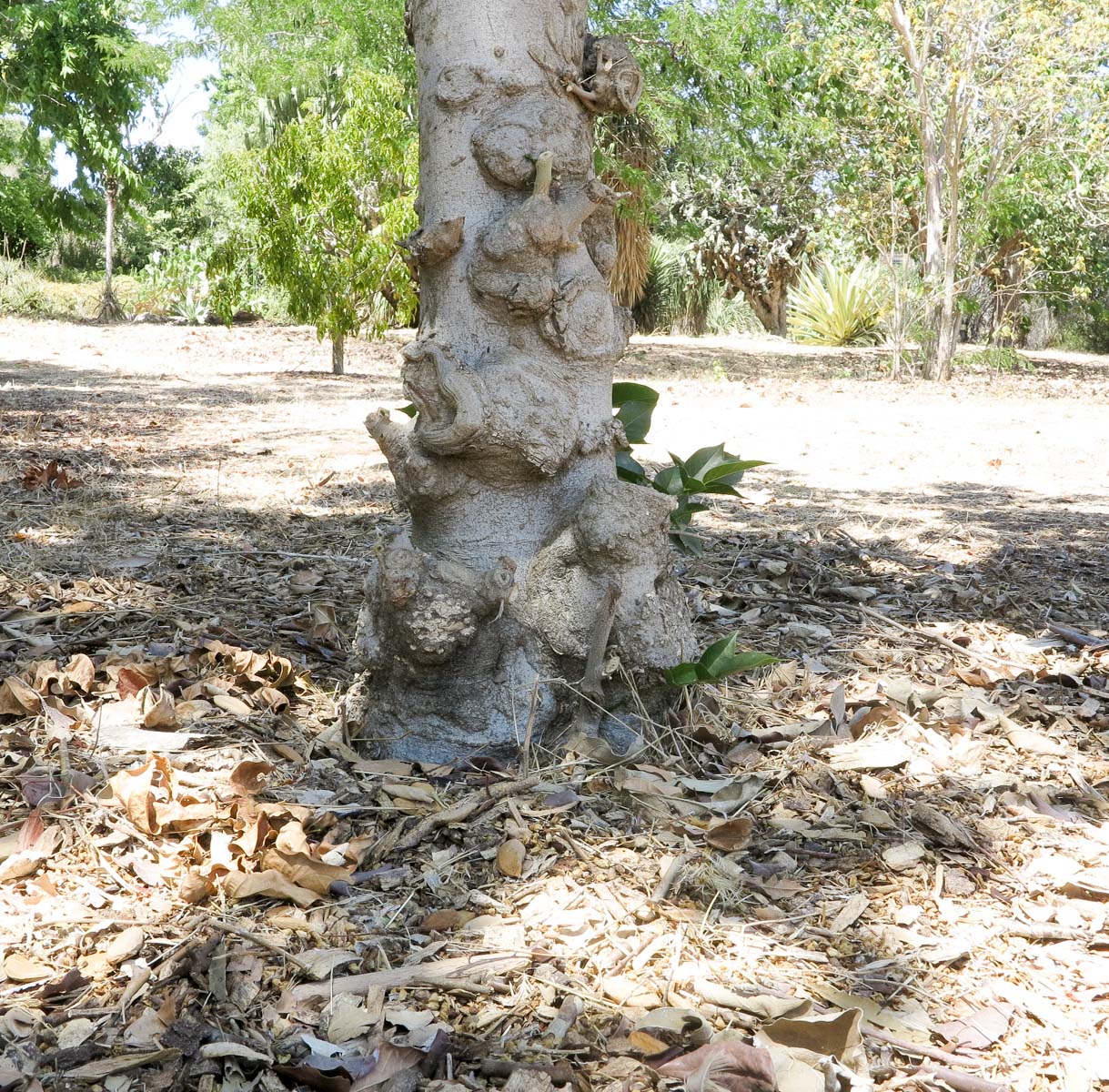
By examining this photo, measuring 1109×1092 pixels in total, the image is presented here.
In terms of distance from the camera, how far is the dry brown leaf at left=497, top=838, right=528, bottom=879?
194cm

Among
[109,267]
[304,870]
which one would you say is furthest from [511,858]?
[109,267]

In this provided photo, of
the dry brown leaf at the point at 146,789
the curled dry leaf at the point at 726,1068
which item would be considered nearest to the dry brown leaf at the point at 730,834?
the curled dry leaf at the point at 726,1068

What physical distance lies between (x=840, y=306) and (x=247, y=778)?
19164 millimetres

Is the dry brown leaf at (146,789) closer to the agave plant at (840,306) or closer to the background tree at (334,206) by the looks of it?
the background tree at (334,206)

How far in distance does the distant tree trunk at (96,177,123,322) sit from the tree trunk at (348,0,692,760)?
19405 mm

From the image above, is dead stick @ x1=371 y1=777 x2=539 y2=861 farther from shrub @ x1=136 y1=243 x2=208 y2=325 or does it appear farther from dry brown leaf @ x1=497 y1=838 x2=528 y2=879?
shrub @ x1=136 y1=243 x2=208 y2=325

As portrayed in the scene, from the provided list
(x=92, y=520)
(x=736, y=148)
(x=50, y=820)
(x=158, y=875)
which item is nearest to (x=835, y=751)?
(x=158, y=875)

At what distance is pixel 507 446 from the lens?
7.80ft

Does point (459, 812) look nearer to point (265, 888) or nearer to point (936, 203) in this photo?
point (265, 888)

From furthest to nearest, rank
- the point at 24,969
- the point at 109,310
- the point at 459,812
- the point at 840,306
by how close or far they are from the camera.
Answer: the point at 109,310, the point at 840,306, the point at 459,812, the point at 24,969

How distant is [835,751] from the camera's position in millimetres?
2441

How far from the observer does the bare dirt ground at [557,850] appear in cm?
152

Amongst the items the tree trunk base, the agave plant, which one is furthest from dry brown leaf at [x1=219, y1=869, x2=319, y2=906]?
the tree trunk base

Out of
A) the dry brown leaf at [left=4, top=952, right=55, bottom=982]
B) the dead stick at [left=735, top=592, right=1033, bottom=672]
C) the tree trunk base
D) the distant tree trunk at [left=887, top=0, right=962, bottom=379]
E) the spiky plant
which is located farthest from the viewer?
the tree trunk base
